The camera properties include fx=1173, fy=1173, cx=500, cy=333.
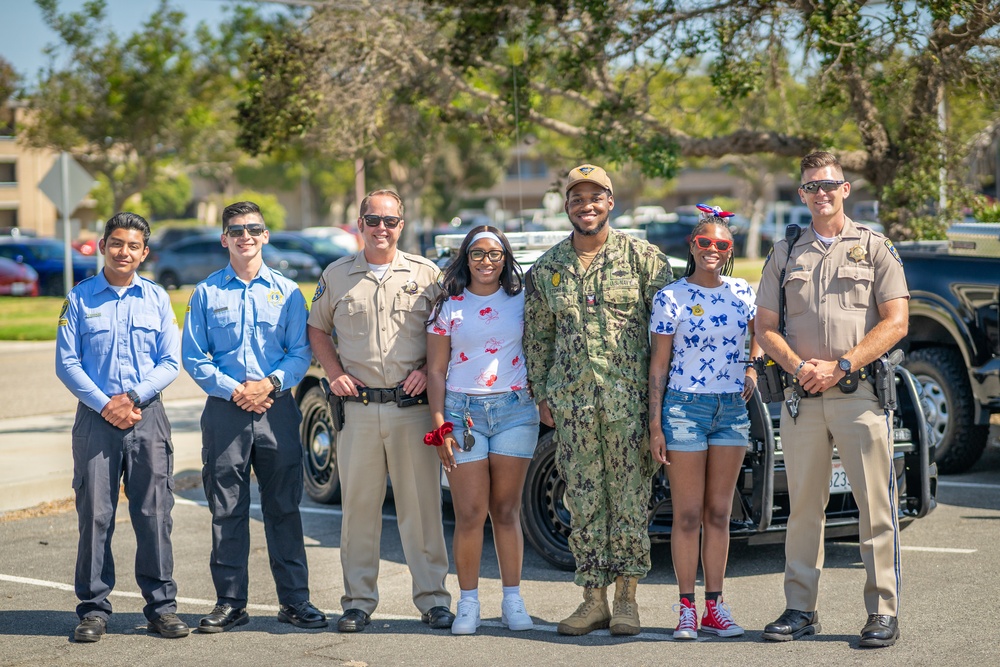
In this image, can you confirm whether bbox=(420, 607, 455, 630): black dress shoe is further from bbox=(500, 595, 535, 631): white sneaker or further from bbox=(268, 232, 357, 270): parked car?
bbox=(268, 232, 357, 270): parked car

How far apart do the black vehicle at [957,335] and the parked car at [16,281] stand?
2660 centimetres

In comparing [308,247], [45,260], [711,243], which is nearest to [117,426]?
[711,243]

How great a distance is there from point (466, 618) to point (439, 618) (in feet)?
0.54

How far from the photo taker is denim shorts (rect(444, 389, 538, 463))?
17.3 ft

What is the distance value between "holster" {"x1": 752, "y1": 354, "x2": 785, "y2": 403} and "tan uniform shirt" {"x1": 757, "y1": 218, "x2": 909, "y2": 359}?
0.45 ft

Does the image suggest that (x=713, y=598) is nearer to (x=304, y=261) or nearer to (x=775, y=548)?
(x=775, y=548)

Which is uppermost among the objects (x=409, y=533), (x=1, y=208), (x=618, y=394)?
(x=1, y=208)

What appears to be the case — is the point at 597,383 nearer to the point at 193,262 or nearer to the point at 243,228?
the point at 243,228

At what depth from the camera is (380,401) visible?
5.45 metres

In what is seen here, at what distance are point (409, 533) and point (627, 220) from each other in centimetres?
595

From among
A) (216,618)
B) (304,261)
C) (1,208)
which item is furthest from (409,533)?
(1,208)

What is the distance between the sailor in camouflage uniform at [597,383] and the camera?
204 inches

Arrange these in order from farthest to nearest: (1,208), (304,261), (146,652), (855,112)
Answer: (1,208), (304,261), (855,112), (146,652)

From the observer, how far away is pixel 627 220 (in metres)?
10.9
